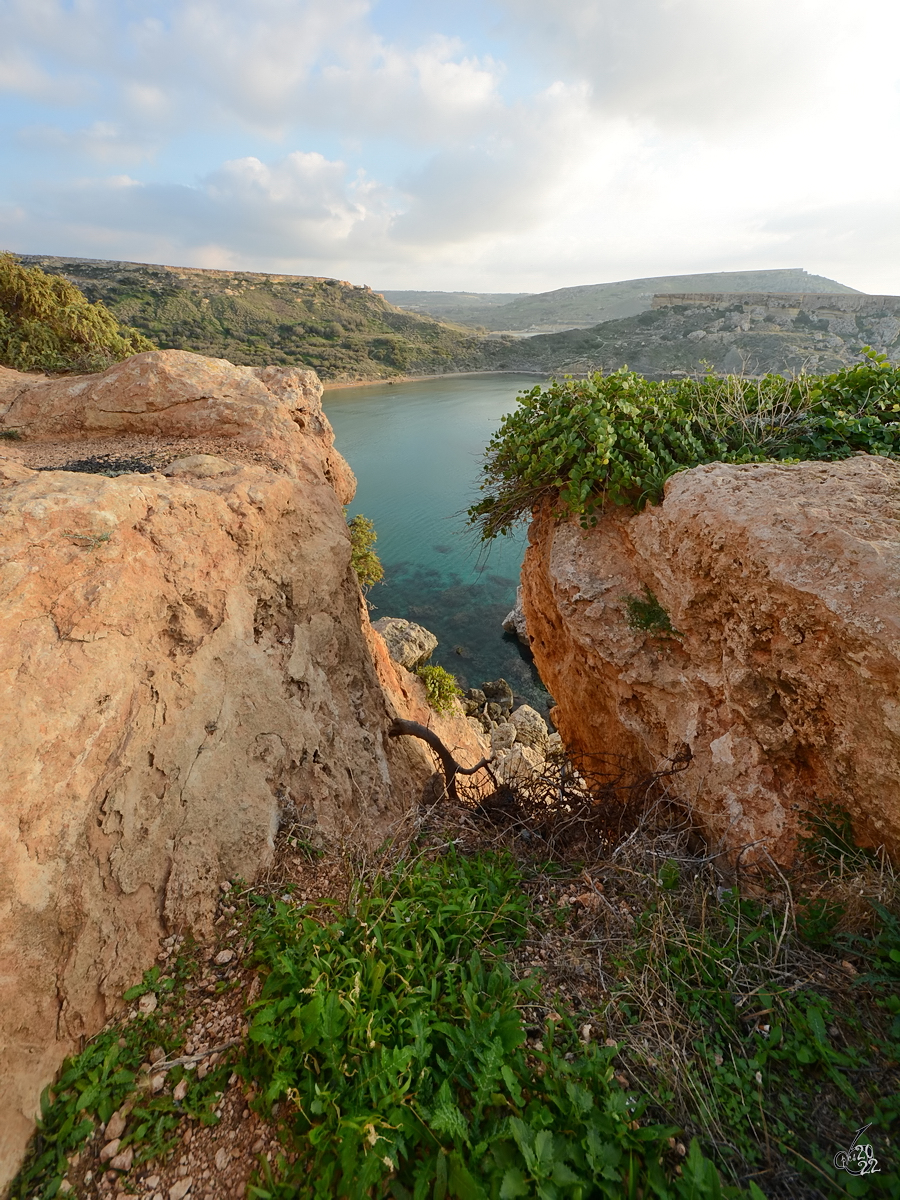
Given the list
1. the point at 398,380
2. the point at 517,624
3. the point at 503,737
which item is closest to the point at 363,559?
the point at 517,624

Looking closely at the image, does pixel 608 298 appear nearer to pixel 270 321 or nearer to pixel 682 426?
pixel 270 321

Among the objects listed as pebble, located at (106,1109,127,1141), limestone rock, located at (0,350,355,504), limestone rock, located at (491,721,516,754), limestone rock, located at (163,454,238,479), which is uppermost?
limestone rock, located at (0,350,355,504)

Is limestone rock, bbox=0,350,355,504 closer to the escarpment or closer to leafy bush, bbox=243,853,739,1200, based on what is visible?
the escarpment

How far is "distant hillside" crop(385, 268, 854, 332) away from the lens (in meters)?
107

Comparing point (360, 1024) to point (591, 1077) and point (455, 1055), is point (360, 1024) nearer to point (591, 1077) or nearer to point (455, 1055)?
point (455, 1055)

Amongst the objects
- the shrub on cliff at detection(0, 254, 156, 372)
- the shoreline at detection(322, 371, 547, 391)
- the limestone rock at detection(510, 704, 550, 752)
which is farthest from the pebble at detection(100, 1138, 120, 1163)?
the shoreline at detection(322, 371, 547, 391)

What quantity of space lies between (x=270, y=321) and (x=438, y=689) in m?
59.0

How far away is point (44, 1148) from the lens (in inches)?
76.2

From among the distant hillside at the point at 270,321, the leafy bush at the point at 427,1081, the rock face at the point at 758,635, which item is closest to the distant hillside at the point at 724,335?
the distant hillside at the point at 270,321

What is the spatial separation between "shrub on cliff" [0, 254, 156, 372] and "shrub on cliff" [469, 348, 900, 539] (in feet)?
44.3

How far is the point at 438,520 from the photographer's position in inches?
1112

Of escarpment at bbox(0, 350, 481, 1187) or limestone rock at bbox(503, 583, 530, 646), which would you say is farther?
limestone rock at bbox(503, 583, 530, 646)

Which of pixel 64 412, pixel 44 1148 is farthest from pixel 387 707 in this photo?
pixel 64 412

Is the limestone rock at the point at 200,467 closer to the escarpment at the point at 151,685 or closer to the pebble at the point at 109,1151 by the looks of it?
the escarpment at the point at 151,685
